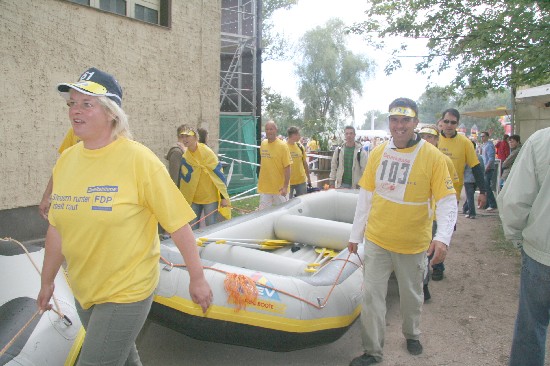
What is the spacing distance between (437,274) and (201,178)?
3118 mm

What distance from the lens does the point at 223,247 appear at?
4.30 m

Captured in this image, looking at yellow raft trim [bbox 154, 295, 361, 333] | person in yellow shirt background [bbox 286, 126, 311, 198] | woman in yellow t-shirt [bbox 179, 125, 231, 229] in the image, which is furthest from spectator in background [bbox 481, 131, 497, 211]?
yellow raft trim [bbox 154, 295, 361, 333]

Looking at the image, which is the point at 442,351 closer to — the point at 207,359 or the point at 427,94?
the point at 207,359

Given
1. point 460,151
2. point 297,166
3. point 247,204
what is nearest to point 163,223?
point 460,151

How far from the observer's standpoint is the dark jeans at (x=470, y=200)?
332 inches

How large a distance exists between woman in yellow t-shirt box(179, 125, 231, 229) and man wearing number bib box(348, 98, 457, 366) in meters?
2.69

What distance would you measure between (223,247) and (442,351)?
207 cm

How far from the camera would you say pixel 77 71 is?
637 centimetres

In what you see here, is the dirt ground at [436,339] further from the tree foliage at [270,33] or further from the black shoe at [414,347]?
the tree foliage at [270,33]

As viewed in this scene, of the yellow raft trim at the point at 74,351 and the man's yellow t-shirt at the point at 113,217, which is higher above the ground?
the man's yellow t-shirt at the point at 113,217

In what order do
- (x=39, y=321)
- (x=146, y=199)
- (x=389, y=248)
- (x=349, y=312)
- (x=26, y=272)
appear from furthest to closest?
(x=349, y=312)
(x=389, y=248)
(x=26, y=272)
(x=39, y=321)
(x=146, y=199)

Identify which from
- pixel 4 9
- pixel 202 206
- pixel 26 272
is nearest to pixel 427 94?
pixel 202 206

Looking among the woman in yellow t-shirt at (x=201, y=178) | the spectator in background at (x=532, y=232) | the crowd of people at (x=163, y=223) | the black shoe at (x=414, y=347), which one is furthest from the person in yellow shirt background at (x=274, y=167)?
the spectator in background at (x=532, y=232)

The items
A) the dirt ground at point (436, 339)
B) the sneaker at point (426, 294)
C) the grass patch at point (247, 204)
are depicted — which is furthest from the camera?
the grass patch at point (247, 204)
